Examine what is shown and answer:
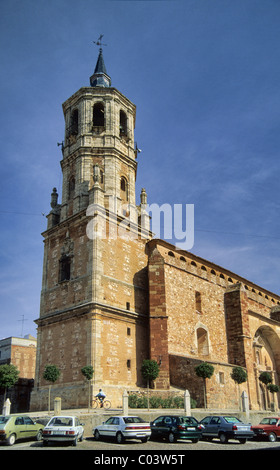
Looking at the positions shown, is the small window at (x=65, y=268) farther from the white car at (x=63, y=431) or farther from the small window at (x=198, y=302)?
the white car at (x=63, y=431)

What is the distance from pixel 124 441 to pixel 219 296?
23416 millimetres

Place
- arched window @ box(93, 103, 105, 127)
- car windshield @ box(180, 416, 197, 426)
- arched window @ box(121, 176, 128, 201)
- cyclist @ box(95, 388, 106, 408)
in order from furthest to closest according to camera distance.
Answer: arched window @ box(93, 103, 105, 127) → arched window @ box(121, 176, 128, 201) → cyclist @ box(95, 388, 106, 408) → car windshield @ box(180, 416, 197, 426)

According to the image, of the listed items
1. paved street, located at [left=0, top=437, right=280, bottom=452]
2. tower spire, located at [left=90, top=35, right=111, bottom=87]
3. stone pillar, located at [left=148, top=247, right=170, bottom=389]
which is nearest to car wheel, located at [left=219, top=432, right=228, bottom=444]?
paved street, located at [left=0, top=437, right=280, bottom=452]

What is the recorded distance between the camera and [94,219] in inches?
1173

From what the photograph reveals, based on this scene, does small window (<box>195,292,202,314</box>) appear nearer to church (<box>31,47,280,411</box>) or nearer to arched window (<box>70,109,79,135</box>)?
church (<box>31,47,280,411</box>)

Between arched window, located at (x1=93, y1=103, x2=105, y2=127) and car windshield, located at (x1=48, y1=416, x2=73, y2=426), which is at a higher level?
arched window, located at (x1=93, y1=103, x2=105, y2=127)

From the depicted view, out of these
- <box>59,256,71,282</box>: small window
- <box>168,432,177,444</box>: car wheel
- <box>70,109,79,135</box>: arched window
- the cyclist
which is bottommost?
<box>168,432,177,444</box>: car wheel

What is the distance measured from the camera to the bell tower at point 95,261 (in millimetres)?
27078

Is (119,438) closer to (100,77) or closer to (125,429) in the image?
(125,429)

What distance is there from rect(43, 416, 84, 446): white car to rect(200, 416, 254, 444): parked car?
18.9ft

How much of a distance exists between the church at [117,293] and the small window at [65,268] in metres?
0.07

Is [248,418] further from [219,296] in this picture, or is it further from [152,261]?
[219,296]

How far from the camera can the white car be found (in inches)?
593
